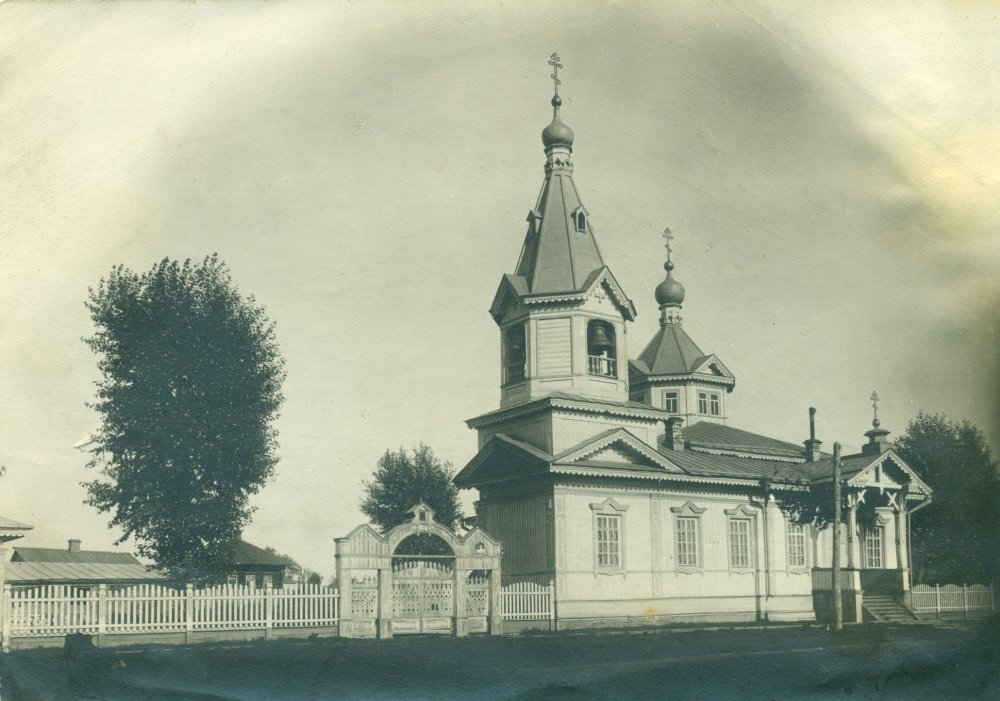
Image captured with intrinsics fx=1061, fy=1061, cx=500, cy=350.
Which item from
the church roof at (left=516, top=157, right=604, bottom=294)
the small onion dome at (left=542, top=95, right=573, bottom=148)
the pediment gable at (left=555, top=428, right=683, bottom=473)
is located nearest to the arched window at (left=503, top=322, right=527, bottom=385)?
the church roof at (left=516, top=157, right=604, bottom=294)

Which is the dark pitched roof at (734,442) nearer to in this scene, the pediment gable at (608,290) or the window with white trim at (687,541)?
the window with white trim at (687,541)

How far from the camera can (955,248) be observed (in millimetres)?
16703

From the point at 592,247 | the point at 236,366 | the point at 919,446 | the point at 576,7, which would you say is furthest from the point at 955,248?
the point at 236,366

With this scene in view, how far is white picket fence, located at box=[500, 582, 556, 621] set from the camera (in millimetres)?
22031

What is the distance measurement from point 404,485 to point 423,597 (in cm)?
249

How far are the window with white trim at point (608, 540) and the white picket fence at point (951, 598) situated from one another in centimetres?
695

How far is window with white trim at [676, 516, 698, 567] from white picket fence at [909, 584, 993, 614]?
17.1 feet

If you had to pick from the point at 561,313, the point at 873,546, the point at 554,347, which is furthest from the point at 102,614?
the point at 873,546

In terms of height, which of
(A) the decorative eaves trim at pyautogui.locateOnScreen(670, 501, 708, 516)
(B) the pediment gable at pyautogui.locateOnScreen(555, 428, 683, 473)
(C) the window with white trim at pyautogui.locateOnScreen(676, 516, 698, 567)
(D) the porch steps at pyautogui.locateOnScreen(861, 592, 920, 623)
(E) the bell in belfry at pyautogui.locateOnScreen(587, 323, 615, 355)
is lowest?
(D) the porch steps at pyautogui.locateOnScreen(861, 592, 920, 623)

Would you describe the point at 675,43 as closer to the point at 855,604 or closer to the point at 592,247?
the point at 592,247

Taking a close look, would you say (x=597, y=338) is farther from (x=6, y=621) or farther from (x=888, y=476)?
(x=6, y=621)

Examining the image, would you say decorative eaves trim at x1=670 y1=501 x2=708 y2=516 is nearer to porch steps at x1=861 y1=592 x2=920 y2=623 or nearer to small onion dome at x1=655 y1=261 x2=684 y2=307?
porch steps at x1=861 y1=592 x2=920 y2=623

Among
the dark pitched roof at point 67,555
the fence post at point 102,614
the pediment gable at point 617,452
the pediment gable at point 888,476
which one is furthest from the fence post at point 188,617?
the pediment gable at point 888,476

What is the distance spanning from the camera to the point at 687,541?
25844 millimetres
